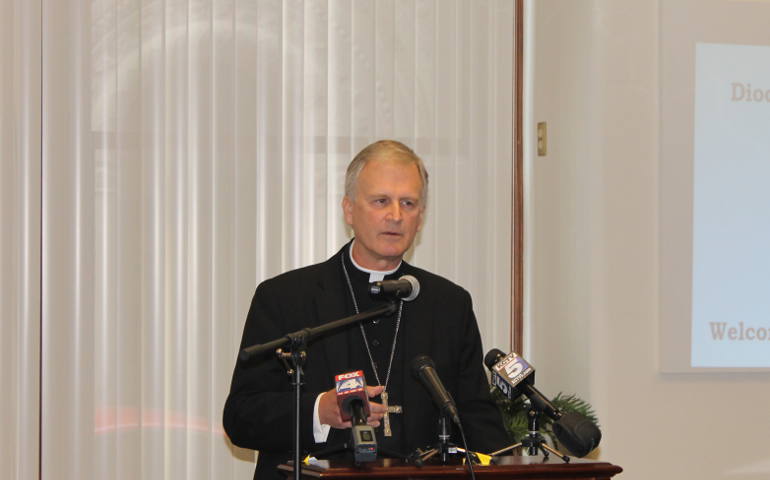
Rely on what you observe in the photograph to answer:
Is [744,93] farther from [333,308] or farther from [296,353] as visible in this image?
[296,353]

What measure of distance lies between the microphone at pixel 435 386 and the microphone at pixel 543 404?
0.20 meters

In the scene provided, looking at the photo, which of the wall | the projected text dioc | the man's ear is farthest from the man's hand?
the projected text dioc

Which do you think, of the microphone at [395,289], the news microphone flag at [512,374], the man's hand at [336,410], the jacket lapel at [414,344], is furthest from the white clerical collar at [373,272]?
the news microphone flag at [512,374]

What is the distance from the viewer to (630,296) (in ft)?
15.7

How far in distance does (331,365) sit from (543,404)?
1.04 m

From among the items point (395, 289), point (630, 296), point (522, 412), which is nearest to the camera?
point (395, 289)

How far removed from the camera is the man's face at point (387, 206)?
10.8ft

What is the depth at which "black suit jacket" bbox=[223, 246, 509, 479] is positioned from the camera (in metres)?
3.12

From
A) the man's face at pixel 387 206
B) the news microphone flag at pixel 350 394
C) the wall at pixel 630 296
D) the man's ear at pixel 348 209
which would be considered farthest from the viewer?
the wall at pixel 630 296

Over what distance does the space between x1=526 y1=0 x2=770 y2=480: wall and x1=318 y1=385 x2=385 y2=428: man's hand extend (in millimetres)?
2315

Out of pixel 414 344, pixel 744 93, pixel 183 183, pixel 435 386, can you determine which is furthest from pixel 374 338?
pixel 744 93

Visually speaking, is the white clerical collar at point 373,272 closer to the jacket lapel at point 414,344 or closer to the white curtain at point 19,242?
the jacket lapel at point 414,344

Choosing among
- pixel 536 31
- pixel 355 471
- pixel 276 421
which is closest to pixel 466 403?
pixel 276 421

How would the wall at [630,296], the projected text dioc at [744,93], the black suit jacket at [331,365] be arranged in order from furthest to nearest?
the projected text dioc at [744,93] < the wall at [630,296] < the black suit jacket at [331,365]
